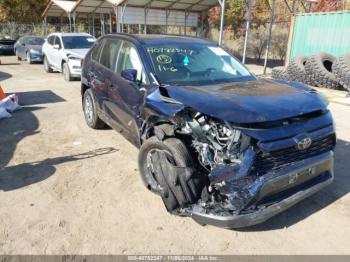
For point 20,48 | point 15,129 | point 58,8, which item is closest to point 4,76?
point 20,48

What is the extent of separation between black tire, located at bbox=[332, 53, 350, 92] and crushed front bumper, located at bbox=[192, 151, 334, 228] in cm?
727

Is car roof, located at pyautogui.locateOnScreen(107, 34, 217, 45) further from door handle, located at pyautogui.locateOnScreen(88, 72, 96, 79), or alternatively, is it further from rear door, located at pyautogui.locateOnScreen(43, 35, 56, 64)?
rear door, located at pyautogui.locateOnScreen(43, 35, 56, 64)

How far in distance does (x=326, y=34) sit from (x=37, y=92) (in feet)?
35.0

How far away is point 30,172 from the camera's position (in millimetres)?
4637

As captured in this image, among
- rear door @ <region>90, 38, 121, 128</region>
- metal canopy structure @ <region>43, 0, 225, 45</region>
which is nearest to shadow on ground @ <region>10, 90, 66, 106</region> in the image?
rear door @ <region>90, 38, 121, 128</region>

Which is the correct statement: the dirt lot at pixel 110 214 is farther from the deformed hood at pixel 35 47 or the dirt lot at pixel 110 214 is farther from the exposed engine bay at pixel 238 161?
the deformed hood at pixel 35 47

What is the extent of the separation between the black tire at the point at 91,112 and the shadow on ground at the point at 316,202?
378 centimetres

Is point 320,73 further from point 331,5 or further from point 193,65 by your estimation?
point 331,5

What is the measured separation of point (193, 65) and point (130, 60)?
91cm

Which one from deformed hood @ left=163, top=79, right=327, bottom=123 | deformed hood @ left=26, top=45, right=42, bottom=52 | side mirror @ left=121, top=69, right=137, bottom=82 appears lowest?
deformed hood @ left=26, top=45, right=42, bottom=52

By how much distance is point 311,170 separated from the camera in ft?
10.9

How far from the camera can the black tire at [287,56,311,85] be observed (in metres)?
10.8

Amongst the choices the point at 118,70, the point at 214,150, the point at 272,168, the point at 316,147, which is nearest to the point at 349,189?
the point at 316,147

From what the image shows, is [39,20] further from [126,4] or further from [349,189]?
[349,189]
